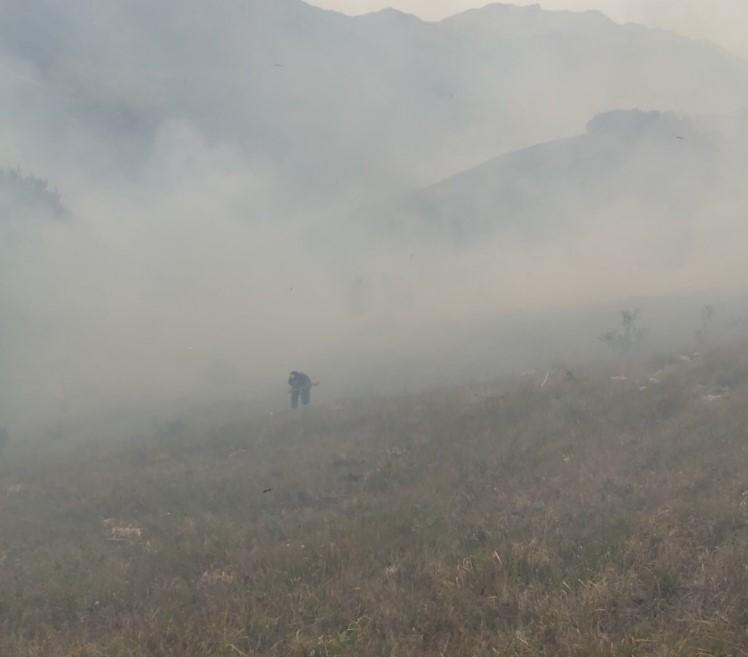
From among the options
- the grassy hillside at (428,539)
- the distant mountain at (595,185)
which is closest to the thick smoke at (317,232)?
the distant mountain at (595,185)

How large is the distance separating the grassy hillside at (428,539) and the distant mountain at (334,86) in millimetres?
73751

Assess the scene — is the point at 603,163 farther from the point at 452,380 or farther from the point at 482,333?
the point at 452,380

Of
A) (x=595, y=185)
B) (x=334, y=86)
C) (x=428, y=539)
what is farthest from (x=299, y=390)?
(x=334, y=86)

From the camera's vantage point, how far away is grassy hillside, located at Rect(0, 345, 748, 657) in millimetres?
4770

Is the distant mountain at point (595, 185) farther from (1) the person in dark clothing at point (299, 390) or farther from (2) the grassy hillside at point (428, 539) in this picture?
(2) the grassy hillside at point (428, 539)

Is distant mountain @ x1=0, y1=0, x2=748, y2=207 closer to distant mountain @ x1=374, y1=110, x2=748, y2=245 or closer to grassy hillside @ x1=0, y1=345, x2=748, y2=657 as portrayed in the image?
distant mountain @ x1=374, y1=110, x2=748, y2=245

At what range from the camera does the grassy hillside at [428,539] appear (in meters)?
4.77

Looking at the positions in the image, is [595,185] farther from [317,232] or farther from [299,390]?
[299,390]

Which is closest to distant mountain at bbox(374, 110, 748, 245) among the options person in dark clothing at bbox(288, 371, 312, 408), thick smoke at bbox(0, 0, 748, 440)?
thick smoke at bbox(0, 0, 748, 440)

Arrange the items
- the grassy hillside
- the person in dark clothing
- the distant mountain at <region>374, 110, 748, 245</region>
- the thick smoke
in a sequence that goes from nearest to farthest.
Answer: the grassy hillside → the person in dark clothing → the thick smoke → the distant mountain at <region>374, 110, 748, 245</region>

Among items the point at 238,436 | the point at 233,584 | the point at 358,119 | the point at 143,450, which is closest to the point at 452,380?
the point at 238,436

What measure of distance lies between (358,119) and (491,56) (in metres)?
41.7

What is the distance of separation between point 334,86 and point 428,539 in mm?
171734

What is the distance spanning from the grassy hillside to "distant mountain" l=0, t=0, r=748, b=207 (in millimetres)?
73751
